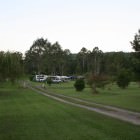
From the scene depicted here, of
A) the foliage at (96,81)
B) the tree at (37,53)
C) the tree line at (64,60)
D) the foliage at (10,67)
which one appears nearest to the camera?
the foliage at (10,67)

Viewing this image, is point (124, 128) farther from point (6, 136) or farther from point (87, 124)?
point (6, 136)

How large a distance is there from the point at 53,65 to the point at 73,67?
1600cm

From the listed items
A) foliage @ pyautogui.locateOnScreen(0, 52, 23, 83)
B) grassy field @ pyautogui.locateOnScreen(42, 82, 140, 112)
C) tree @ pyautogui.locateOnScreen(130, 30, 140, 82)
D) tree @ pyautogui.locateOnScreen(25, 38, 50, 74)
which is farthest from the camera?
tree @ pyautogui.locateOnScreen(25, 38, 50, 74)

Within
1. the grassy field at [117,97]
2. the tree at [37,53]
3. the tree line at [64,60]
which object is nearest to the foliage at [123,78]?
the grassy field at [117,97]

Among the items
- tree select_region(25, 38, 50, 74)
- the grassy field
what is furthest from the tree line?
the grassy field

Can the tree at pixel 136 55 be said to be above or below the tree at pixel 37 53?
below

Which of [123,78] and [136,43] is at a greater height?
[136,43]

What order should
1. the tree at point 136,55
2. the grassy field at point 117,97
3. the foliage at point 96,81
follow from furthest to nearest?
the foliage at point 96,81 < the tree at point 136,55 < the grassy field at point 117,97

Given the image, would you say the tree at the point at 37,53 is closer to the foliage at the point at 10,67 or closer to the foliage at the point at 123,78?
the foliage at the point at 123,78

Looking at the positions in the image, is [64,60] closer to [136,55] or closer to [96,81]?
[96,81]

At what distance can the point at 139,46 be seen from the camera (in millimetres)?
35188

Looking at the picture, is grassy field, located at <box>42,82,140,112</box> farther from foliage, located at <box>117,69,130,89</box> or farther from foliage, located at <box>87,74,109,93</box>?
foliage, located at <box>117,69,130,89</box>

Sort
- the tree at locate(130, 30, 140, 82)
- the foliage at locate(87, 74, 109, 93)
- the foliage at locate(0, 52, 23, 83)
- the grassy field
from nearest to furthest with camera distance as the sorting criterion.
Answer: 1. the grassy field
2. the tree at locate(130, 30, 140, 82)
3. the foliage at locate(0, 52, 23, 83)
4. the foliage at locate(87, 74, 109, 93)

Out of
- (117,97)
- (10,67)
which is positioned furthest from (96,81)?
(117,97)
